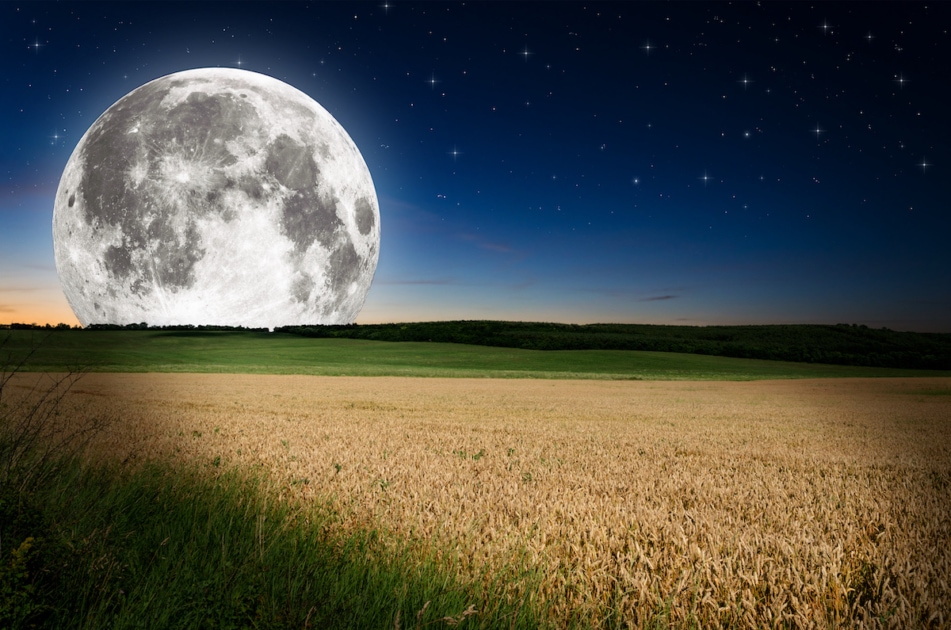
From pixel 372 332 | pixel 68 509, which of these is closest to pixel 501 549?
pixel 68 509

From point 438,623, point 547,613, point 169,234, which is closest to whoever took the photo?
point 438,623

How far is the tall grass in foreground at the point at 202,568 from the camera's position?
3.21 m

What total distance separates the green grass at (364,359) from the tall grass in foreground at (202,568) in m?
30.6

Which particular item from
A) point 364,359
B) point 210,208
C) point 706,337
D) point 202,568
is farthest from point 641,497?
point 706,337

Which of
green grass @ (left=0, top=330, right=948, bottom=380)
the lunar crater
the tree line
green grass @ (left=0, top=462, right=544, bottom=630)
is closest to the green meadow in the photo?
green grass @ (left=0, top=462, right=544, bottom=630)

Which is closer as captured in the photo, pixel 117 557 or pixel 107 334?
pixel 117 557

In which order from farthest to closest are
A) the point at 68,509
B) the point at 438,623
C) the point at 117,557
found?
the point at 68,509
the point at 117,557
the point at 438,623

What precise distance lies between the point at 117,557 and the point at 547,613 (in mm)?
2878

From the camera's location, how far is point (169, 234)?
36531 millimetres

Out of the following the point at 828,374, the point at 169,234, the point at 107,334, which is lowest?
the point at 828,374

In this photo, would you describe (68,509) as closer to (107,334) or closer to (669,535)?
(669,535)

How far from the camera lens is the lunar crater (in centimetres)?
3625

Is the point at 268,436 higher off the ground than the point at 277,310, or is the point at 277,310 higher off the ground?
the point at 277,310

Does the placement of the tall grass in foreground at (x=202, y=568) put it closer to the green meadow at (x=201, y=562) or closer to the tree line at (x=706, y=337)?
the green meadow at (x=201, y=562)
